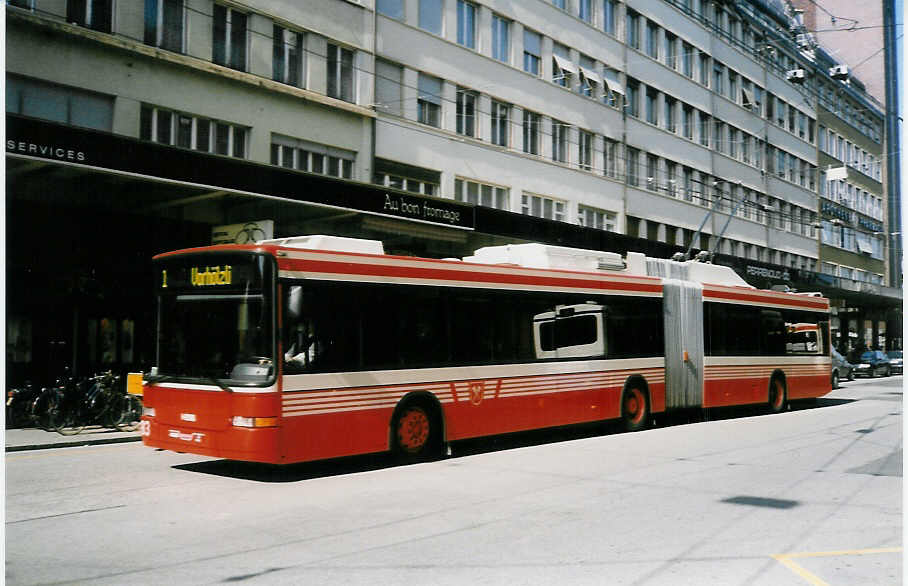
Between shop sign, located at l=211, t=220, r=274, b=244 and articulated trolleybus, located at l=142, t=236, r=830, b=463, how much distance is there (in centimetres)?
562

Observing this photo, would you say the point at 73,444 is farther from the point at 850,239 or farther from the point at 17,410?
the point at 850,239

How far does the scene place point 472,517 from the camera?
332 inches

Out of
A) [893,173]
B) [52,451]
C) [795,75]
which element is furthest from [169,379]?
[893,173]

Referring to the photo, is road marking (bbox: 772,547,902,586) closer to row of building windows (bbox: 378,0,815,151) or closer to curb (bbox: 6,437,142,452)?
curb (bbox: 6,437,142,452)

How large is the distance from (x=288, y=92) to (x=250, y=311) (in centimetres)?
1324

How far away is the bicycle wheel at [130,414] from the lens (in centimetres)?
1669

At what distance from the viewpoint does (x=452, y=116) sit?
93.5ft

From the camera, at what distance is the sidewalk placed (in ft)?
45.9

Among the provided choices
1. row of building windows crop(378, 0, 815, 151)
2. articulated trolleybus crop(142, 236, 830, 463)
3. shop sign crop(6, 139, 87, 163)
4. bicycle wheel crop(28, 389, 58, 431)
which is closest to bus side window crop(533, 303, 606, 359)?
articulated trolleybus crop(142, 236, 830, 463)

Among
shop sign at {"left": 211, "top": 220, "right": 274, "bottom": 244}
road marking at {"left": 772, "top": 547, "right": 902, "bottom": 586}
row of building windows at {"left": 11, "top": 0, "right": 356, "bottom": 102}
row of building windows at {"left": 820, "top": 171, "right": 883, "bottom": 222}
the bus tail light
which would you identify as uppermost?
row of building windows at {"left": 820, "top": 171, "right": 883, "bottom": 222}

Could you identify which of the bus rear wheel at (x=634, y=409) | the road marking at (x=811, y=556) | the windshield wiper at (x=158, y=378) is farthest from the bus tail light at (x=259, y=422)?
the bus rear wheel at (x=634, y=409)

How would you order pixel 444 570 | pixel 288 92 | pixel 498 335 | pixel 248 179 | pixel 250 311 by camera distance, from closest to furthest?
1. pixel 444 570
2. pixel 250 311
3. pixel 498 335
4. pixel 248 179
5. pixel 288 92

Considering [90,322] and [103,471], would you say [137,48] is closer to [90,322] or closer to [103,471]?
[90,322]

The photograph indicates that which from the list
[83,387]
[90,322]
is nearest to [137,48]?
[90,322]
